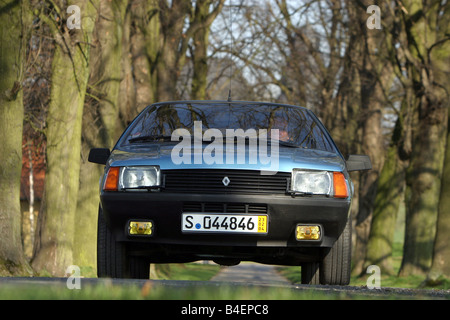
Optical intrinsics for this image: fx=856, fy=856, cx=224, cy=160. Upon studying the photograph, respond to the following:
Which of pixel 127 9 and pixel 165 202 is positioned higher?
pixel 127 9

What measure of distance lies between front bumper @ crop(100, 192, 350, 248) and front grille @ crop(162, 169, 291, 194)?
0.07 m

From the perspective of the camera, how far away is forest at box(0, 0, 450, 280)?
557 inches

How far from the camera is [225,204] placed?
6781 mm

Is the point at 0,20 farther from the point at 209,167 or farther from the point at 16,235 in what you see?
the point at 209,167

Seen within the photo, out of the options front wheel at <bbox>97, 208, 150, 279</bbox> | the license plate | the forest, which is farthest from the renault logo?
the forest

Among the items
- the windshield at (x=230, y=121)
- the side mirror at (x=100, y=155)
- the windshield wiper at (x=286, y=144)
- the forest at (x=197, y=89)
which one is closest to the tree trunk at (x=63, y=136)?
the forest at (x=197, y=89)

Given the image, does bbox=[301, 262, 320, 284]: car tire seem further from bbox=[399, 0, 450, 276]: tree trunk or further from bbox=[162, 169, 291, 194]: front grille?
bbox=[399, 0, 450, 276]: tree trunk

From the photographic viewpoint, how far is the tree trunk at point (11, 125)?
35.7 ft

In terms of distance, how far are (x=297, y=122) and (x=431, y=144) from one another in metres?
10.7

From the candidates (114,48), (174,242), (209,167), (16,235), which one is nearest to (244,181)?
(209,167)

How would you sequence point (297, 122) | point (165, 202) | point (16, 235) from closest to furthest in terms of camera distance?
point (165, 202)
point (297, 122)
point (16, 235)

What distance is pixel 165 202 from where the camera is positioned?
6.78 meters

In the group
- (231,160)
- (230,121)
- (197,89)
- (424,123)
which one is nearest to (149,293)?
(231,160)

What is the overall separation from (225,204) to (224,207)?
3cm
